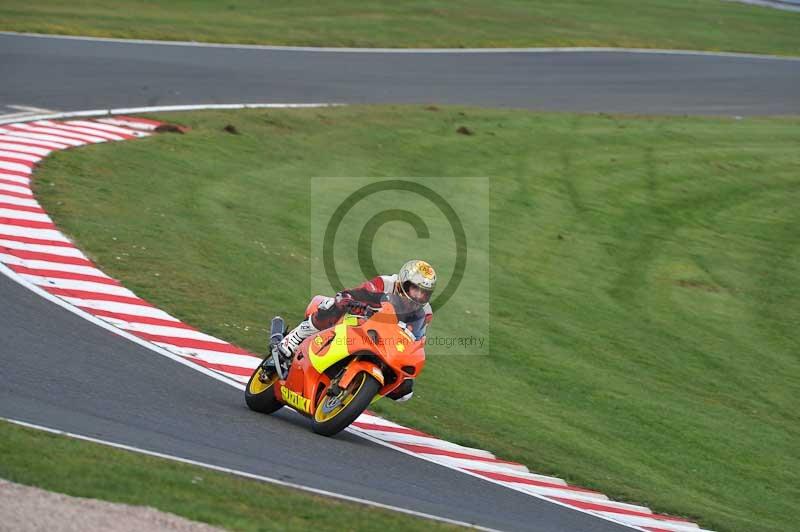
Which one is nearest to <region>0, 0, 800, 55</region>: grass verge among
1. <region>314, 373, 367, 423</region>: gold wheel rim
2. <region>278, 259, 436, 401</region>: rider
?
<region>278, 259, 436, 401</region>: rider

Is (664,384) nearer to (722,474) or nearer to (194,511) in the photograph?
(722,474)

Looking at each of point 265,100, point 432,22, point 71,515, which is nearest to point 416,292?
point 71,515

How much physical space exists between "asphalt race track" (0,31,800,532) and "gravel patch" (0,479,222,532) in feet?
6.07

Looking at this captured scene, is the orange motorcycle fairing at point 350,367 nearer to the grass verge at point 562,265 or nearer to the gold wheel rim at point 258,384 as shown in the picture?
the gold wheel rim at point 258,384

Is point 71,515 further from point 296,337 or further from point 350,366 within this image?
point 296,337

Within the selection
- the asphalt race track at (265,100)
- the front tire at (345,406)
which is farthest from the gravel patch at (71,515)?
the front tire at (345,406)

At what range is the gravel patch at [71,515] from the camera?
693 cm

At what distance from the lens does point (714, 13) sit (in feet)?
164

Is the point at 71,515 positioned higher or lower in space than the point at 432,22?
lower

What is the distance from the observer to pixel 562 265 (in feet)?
68.2

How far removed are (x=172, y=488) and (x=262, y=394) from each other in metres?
3.30

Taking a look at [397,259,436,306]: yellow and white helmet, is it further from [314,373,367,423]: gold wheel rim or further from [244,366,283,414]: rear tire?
[244,366,283,414]: rear tire

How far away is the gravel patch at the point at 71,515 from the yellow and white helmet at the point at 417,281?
3.79 meters

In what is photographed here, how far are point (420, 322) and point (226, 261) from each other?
20.5 feet
